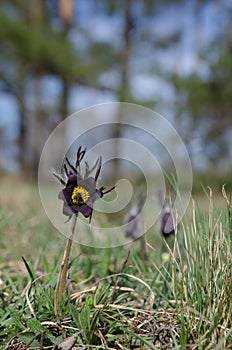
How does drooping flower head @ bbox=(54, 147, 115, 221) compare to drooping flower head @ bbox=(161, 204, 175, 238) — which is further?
drooping flower head @ bbox=(161, 204, 175, 238)

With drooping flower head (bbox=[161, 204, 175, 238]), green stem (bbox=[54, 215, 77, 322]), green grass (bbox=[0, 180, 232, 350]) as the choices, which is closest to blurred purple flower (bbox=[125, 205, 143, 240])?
drooping flower head (bbox=[161, 204, 175, 238])

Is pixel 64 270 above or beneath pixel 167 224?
beneath

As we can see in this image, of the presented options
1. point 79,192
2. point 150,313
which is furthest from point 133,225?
point 79,192

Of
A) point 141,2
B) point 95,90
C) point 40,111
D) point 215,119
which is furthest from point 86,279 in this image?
point 141,2

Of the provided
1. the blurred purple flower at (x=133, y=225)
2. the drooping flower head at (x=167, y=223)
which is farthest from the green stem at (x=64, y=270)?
Result: the blurred purple flower at (x=133, y=225)

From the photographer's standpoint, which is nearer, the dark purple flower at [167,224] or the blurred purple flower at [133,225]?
the dark purple flower at [167,224]

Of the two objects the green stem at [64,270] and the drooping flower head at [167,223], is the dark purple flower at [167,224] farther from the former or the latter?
the green stem at [64,270]

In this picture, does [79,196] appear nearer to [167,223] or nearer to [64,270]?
[64,270]

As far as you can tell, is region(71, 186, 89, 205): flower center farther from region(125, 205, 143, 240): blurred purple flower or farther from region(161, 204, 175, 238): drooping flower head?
region(125, 205, 143, 240): blurred purple flower
